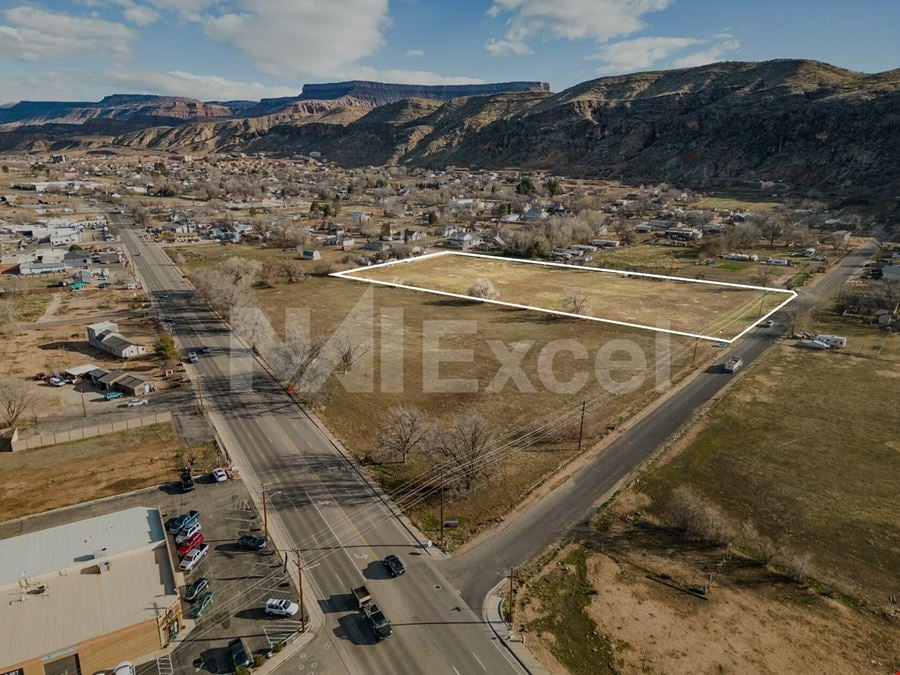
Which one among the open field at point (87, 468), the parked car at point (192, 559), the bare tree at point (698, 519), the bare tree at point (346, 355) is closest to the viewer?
the parked car at point (192, 559)

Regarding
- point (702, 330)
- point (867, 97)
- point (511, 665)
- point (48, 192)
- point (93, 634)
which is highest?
point (867, 97)

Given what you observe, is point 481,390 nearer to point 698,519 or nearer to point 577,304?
point 698,519

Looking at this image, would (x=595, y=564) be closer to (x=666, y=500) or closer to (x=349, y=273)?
(x=666, y=500)

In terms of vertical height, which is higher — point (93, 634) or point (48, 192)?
point (48, 192)

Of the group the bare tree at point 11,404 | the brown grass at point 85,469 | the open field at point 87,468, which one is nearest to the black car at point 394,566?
the open field at point 87,468

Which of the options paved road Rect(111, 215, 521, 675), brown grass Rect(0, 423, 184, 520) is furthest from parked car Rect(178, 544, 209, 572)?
brown grass Rect(0, 423, 184, 520)

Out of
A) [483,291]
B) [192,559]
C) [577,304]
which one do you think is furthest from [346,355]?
[577,304]

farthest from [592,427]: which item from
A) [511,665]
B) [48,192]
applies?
[48,192]

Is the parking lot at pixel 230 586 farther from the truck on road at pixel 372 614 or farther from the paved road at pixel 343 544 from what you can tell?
the truck on road at pixel 372 614
